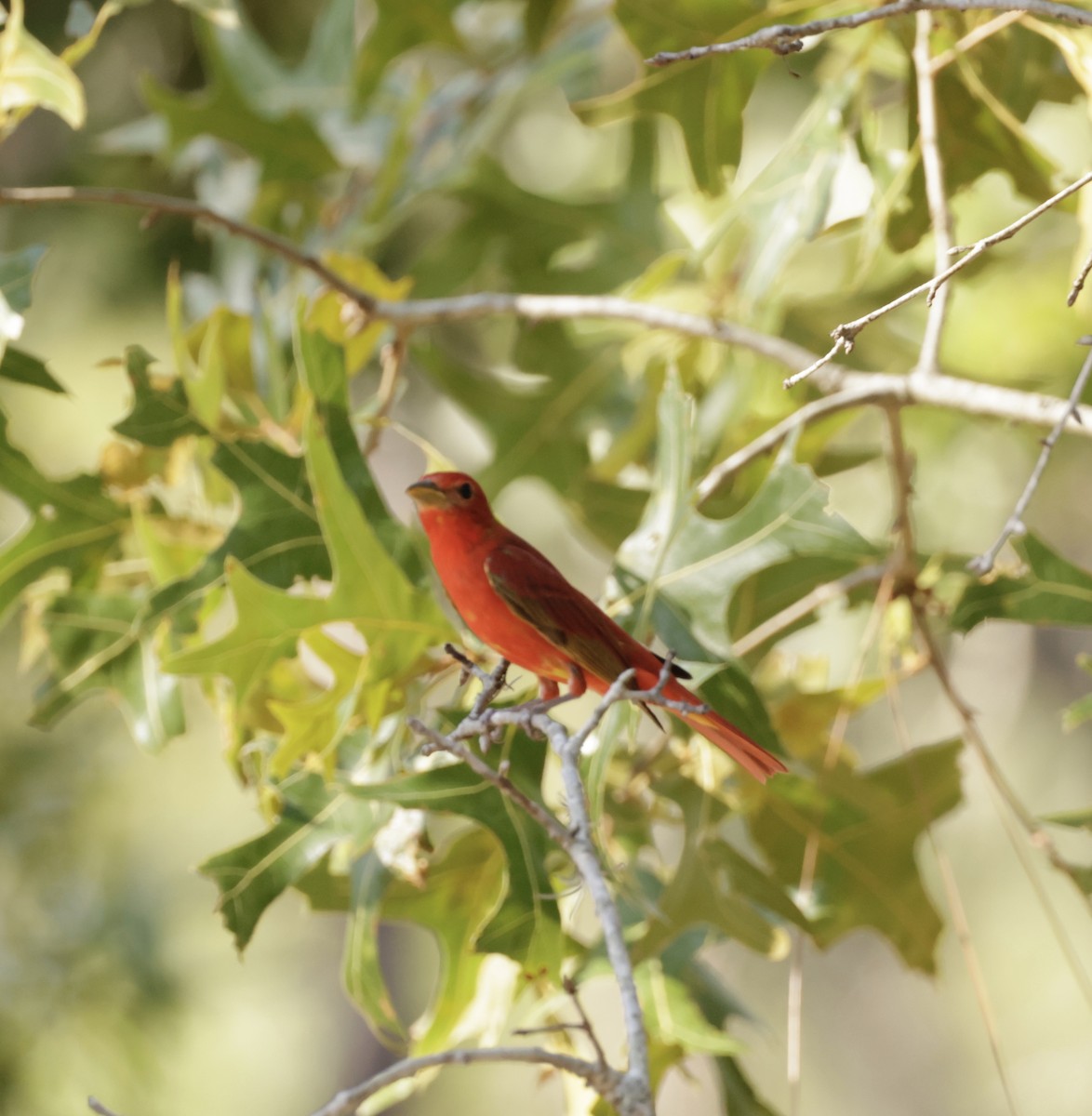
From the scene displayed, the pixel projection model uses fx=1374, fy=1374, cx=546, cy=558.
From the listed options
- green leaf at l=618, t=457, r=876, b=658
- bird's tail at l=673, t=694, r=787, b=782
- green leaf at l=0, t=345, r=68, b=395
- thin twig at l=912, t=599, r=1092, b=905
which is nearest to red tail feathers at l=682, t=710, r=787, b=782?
bird's tail at l=673, t=694, r=787, b=782

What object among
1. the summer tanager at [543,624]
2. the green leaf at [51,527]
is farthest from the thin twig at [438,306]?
the summer tanager at [543,624]

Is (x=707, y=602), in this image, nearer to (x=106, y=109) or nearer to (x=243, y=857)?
(x=243, y=857)

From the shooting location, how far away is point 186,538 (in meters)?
3.24

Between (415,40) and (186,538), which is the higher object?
(415,40)

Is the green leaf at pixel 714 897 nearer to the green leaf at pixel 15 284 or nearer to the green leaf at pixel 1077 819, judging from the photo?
the green leaf at pixel 1077 819

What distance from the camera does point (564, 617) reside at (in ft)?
7.35

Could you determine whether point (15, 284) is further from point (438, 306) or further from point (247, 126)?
point (247, 126)

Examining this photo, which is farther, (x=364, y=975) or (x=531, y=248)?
(x=531, y=248)

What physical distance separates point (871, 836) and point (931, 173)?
4.79 feet

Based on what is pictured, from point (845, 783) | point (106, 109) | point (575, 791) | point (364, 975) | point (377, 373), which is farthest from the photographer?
point (377, 373)

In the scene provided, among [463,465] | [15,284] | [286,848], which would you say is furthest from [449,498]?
[463,465]

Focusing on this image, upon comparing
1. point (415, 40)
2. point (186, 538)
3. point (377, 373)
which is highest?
point (415, 40)

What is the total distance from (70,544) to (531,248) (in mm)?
1918

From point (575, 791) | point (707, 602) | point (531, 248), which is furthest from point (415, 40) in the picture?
point (575, 791)
